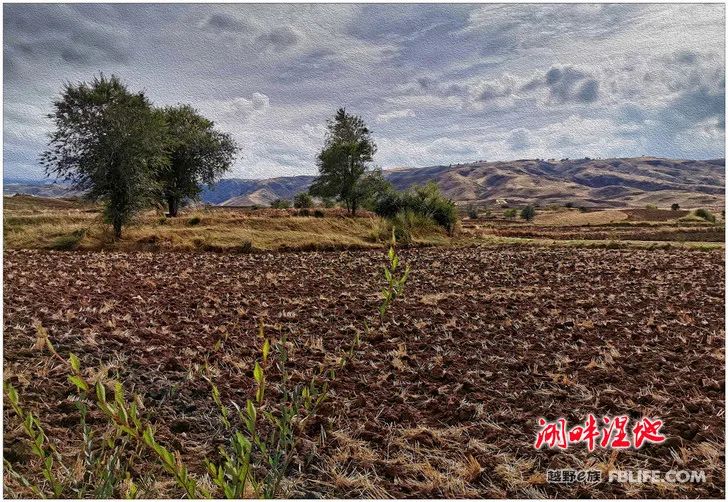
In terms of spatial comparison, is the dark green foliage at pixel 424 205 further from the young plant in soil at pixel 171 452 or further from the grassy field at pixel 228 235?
the young plant in soil at pixel 171 452

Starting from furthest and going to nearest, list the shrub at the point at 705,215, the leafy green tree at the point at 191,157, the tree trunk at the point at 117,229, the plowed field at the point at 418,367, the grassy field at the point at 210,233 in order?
the shrub at the point at 705,215, the leafy green tree at the point at 191,157, the tree trunk at the point at 117,229, the grassy field at the point at 210,233, the plowed field at the point at 418,367

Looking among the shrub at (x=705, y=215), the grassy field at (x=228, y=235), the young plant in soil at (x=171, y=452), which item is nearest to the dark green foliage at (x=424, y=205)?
the grassy field at (x=228, y=235)

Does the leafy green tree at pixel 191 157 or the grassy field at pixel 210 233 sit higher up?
the leafy green tree at pixel 191 157

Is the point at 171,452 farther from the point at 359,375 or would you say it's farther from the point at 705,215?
the point at 705,215

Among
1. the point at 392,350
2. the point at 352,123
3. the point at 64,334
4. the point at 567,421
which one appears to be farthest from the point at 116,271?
the point at 352,123

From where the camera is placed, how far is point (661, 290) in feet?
50.6

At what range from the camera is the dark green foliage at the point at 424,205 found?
1608 inches

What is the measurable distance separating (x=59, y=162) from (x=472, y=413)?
34.1 metres

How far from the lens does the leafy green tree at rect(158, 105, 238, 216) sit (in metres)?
47.1

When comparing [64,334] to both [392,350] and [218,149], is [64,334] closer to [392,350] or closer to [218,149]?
[392,350]

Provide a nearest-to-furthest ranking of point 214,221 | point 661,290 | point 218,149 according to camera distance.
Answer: point 661,290 < point 214,221 < point 218,149

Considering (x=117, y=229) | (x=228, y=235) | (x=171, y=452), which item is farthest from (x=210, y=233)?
(x=171, y=452)

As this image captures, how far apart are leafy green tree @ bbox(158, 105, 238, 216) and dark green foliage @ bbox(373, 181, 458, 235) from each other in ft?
65.8

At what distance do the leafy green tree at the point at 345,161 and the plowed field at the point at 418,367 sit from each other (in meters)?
30.6
